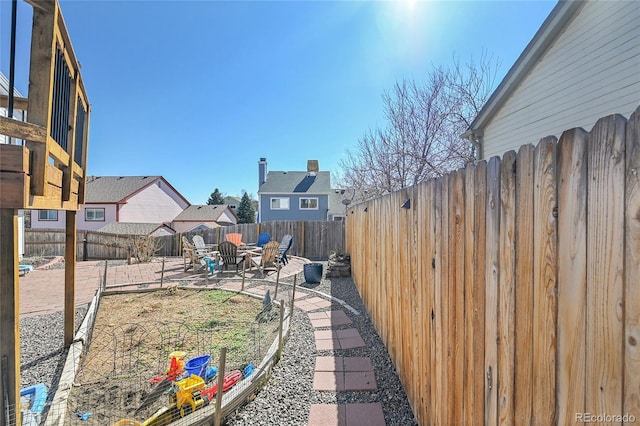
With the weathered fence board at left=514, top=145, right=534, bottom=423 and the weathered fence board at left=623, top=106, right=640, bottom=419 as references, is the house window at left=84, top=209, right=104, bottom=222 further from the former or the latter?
the weathered fence board at left=623, top=106, right=640, bottom=419

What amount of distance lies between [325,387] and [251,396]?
28.0 inches

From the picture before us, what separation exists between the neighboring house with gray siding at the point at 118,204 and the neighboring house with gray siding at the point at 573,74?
24.2 m

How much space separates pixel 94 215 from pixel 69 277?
22.3 m

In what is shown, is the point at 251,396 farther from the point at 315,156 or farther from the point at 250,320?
the point at 315,156

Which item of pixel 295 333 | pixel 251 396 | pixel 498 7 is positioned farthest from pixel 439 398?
pixel 498 7

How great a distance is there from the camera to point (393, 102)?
35.9 ft

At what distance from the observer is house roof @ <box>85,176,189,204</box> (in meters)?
21.3

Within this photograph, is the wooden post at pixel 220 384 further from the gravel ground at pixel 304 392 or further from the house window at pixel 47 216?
the house window at pixel 47 216

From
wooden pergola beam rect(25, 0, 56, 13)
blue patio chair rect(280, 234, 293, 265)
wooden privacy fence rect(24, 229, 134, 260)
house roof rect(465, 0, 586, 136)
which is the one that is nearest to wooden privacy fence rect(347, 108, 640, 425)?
wooden pergola beam rect(25, 0, 56, 13)

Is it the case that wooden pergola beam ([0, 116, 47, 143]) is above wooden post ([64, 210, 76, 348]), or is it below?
above

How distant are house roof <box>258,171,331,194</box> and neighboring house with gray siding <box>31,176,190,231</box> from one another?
9.93 m

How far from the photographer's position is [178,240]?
1405 cm

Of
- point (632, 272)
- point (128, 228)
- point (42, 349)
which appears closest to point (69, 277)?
point (42, 349)

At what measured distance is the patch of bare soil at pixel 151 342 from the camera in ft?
8.50
